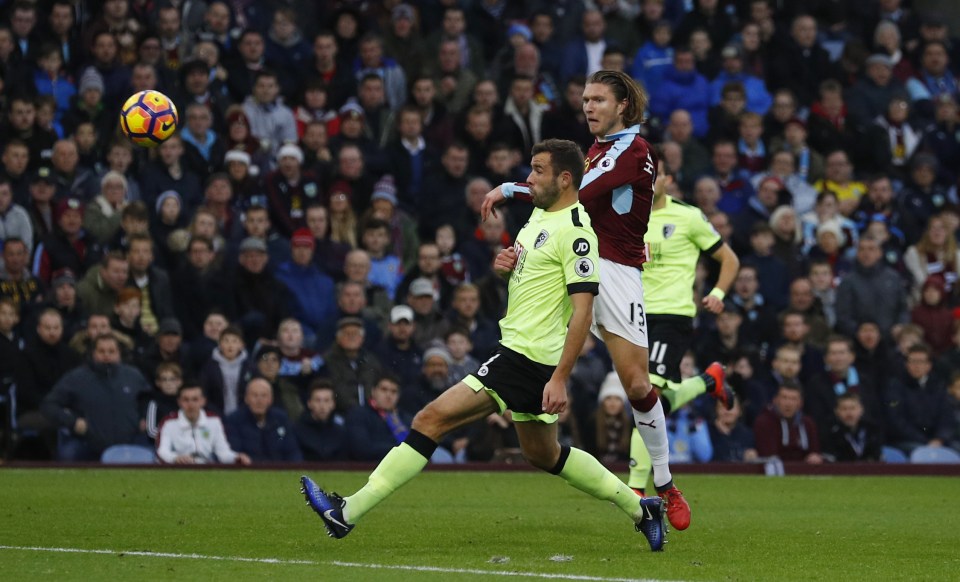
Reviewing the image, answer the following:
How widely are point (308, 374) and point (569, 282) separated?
8414 mm

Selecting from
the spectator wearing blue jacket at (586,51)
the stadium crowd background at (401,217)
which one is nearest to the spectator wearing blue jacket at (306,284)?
the stadium crowd background at (401,217)

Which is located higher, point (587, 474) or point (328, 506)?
point (328, 506)

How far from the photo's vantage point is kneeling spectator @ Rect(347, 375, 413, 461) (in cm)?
1619

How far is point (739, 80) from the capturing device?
2184 centimetres

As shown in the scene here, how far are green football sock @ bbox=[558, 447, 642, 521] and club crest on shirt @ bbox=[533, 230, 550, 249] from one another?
1.17 meters

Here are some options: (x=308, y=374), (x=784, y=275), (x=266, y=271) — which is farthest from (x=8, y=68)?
(x=784, y=275)

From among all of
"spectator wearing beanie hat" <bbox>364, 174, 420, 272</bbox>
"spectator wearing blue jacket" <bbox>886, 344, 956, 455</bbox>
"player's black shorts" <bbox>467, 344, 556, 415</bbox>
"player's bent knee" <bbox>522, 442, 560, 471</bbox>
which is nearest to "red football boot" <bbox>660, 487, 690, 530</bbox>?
"player's bent knee" <bbox>522, 442, 560, 471</bbox>

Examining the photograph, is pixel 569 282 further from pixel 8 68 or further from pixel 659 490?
pixel 8 68

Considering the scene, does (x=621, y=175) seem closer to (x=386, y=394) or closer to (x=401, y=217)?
(x=386, y=394)

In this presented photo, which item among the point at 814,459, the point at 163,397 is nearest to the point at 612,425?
the point at 814,459

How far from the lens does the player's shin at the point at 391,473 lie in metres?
8.44

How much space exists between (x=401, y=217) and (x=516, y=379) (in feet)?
33.6

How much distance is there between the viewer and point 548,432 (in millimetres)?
8945

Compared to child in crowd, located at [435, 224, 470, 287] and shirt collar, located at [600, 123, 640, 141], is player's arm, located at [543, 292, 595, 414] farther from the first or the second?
child in crowd, located at [435, 224, 470, 287]
